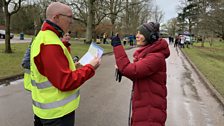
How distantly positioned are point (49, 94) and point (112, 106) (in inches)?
212

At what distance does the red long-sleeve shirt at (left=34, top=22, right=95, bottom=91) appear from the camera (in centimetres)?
273

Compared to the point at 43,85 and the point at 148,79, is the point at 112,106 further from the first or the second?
the point at 43,85

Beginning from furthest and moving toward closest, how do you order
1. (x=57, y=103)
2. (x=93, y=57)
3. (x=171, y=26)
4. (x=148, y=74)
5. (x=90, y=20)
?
(x=171, y=26), (x=90, y=20), (x=148, y=74), (x=93, y=57), (x=57, y=103)

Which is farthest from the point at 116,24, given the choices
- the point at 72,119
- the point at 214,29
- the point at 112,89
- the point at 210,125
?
the point at 72,119

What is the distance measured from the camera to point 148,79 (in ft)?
11.0

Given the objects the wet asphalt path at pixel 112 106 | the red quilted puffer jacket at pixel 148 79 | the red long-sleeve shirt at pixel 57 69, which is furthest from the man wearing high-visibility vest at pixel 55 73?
the wet asphalt path at pixel 112 106

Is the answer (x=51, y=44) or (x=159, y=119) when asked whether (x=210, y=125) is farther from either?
(x=51, y=44)

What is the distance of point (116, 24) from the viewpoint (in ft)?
186

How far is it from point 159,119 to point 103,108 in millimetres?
4512

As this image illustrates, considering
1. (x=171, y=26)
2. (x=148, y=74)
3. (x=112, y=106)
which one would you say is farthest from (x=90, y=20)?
(x=171, y=26)

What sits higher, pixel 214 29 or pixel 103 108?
pixel 214 29

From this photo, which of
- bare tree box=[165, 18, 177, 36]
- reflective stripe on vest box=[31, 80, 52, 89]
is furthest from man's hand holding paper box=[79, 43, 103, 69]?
bare tree box=[165, 18, 177, 36]

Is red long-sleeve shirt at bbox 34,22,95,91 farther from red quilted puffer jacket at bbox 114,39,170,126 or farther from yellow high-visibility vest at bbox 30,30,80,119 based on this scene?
red quilted puffer jacket at bbox 114,39,170,126

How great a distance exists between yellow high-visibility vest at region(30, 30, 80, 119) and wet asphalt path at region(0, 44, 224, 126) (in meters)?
3.54
